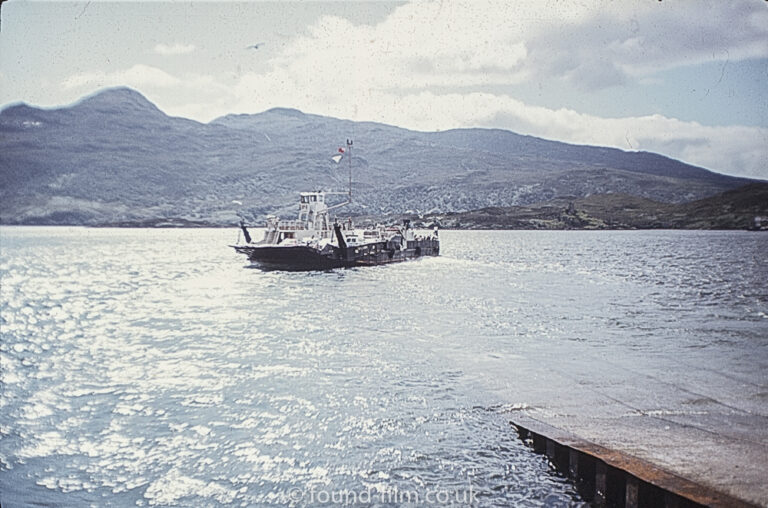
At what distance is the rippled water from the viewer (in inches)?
425

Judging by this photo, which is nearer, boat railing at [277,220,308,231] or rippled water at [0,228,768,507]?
rippled water at [0,228,768,507]

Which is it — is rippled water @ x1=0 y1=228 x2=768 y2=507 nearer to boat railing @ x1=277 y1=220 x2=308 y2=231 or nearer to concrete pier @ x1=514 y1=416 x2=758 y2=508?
concrete pier @ x1=514 y1=416 x2=758 y2=508

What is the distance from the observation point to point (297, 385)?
1730 centimetres

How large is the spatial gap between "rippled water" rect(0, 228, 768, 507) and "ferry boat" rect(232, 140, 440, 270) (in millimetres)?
14495

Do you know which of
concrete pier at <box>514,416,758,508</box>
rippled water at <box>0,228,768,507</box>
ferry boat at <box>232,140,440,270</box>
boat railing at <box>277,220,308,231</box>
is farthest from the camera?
boat railing at <box>277,220,308,231</box>

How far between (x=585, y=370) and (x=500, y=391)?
3.73m

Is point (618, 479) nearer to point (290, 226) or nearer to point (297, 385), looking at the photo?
point (297, 385)

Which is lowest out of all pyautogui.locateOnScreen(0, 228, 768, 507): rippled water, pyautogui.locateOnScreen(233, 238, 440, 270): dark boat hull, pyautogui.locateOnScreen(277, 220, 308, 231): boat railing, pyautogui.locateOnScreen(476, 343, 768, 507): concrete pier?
pyautogui.locateOnScreen(0, 228, 768, 507): rippled water

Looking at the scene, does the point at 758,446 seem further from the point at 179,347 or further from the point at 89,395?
the point at 179,347

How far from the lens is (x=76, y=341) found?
25.8m

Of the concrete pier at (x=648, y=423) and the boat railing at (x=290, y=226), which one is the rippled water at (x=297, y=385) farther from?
the boat railing at (x=290, y=226)

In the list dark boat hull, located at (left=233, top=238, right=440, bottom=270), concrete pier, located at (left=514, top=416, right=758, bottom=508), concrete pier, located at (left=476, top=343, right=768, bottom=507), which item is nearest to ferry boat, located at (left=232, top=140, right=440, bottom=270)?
dark boat hull, located at (left=233, top=238, right=440, bottom=270)

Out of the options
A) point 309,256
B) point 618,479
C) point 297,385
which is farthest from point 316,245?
point 618,479

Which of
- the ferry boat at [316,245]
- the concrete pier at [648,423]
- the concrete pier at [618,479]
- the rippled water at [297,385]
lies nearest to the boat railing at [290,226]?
the ferry boat at [316,245]
